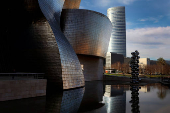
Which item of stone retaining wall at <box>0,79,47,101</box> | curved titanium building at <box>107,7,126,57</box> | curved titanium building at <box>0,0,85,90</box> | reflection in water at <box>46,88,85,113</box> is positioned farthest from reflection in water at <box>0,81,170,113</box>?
curved titanium building at <box>107,7,126,57</box>

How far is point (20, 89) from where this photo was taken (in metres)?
9.76

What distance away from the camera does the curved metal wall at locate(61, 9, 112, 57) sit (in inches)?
982

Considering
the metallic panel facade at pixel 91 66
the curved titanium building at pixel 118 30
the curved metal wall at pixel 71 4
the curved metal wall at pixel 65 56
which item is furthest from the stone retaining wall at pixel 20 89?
the curved titanium building at pixel 118 30

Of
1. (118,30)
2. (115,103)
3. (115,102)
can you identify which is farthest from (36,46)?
(118,30)

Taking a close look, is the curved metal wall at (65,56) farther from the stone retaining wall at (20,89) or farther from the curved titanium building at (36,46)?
the stone retaining wall at (20,89)

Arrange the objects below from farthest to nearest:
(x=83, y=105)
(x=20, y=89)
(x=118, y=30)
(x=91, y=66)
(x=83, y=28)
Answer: (x=118, y=30) → (x=91, y=66) → (x=83, y=28) → (x=20, y=89) → (x=83, y=105)

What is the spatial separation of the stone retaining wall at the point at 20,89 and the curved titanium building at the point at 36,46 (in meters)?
3.16

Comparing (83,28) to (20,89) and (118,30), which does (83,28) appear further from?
(118,30)

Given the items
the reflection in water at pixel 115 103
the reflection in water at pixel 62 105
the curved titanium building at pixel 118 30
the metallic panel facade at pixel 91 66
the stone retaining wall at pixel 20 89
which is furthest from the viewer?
the curved titanium building at pixel 118 30

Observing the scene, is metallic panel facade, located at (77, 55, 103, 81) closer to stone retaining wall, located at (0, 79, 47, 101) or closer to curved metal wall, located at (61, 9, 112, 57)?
curved metal wall, located at (61, 9, 112, 57)

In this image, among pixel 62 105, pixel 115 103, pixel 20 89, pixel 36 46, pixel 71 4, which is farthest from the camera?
pixel 71 4

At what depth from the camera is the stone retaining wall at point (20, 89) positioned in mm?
9070

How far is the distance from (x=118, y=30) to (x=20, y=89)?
124m

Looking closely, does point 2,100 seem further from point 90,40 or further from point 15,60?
point 90,40
